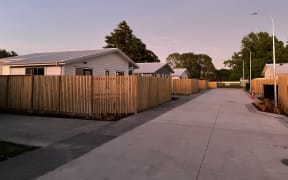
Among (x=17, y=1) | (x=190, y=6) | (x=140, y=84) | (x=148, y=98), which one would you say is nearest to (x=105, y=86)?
(x=140, y=84)

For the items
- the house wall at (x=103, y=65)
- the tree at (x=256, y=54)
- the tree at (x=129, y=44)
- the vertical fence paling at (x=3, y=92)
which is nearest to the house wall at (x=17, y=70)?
the vertical fence paling at (x=3, y=92)

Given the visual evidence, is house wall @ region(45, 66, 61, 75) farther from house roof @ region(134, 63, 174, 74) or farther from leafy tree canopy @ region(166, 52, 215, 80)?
leafy tree canopy @ region(166, 52, 215, 80)

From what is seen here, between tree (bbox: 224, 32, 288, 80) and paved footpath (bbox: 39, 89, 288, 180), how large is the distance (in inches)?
2568

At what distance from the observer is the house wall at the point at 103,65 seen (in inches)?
707

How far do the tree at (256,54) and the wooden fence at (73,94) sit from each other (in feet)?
207

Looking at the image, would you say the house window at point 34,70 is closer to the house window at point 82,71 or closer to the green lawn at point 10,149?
the house window at point 82,71

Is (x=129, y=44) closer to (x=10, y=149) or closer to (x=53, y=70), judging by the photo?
(x=53, y=70)

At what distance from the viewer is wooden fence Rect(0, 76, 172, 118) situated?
45.7ft

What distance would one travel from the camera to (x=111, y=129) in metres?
10.1

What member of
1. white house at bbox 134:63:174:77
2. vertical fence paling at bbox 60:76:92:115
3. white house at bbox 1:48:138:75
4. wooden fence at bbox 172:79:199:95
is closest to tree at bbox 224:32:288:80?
white house at bbox 134:63:174:77

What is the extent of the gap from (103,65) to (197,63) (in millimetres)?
88911

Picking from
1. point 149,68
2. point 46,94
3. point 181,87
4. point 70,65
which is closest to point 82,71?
point 70,65

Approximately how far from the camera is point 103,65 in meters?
20.9

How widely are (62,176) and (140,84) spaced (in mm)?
10528
